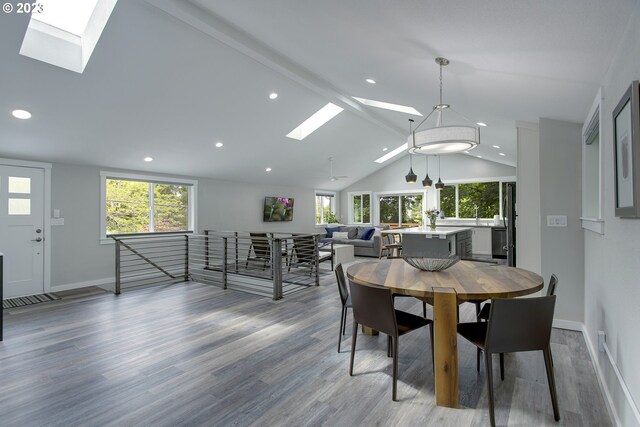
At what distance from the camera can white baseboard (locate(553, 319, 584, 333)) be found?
324 centimetres

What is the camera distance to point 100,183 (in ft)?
18.4

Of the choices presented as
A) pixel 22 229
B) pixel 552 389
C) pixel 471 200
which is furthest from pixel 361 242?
pixel 552 389

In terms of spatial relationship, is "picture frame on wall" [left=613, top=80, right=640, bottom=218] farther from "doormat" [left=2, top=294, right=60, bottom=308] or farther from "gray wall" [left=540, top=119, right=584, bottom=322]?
"doormat" [left=2, top=294, right=60, bottom=308]

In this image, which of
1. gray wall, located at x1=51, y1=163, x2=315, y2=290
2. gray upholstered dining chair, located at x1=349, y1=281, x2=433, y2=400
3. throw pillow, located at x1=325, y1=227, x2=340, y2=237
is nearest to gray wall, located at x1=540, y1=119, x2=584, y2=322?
gray upholstered dining chair, located at x1=349, y1=281, x2=433, y2=400

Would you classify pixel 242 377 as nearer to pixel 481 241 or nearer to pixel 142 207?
pixel 142 207

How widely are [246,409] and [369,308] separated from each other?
99cm

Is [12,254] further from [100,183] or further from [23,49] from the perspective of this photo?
[23,49]

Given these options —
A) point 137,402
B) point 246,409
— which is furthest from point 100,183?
point 246,409

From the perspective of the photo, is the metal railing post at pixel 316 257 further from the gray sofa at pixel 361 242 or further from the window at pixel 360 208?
the window at pixel 360 208

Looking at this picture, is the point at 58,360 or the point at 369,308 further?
the point at 58,360

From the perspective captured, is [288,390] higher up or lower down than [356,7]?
lower down

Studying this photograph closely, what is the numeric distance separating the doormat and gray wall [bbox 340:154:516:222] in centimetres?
835

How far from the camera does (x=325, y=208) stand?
1127 cm

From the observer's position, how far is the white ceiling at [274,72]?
1.91m
